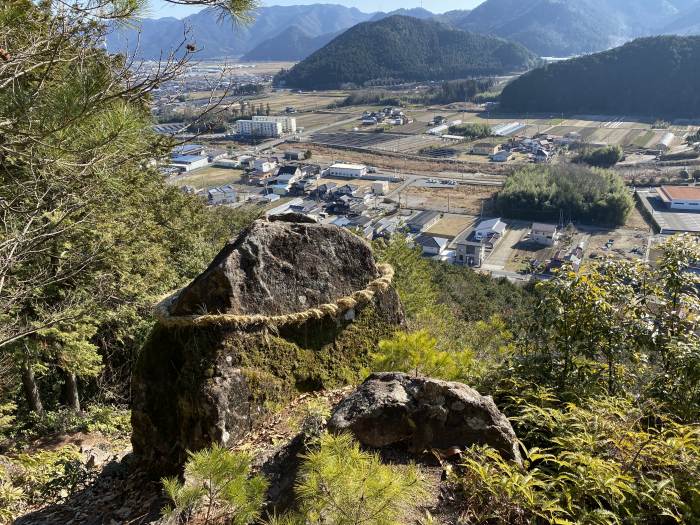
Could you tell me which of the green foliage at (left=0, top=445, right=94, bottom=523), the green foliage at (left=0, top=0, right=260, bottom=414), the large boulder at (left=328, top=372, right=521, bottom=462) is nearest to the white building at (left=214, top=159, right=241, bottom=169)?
the green foliage at (left=0, top=0, right=260, bottom=414)

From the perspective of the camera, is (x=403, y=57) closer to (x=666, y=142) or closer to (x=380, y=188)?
(x=666, y=142)

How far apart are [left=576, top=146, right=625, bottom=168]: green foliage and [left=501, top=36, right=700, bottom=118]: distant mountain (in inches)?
1266

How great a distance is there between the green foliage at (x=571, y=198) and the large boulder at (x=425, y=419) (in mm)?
38175

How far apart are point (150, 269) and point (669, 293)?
653 cm

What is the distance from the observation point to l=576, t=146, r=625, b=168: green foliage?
4975 centimetres

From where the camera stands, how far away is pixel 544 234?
3381 centimetres

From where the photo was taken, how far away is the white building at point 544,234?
33.5m

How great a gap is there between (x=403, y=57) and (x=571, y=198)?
10309 cm

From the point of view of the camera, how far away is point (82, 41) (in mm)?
3711

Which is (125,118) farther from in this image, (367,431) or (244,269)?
(367,431)

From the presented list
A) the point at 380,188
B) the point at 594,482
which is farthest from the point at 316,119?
the point at 594,482

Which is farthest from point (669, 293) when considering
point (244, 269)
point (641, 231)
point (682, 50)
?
point (682, 50)

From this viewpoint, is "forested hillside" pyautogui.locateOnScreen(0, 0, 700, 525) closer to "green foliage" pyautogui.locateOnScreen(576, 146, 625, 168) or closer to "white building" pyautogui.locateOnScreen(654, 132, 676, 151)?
"green foliage" pyautogui.locateOnScreen(576, 146, 625, 168)

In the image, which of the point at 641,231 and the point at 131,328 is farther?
the point at 641,231
